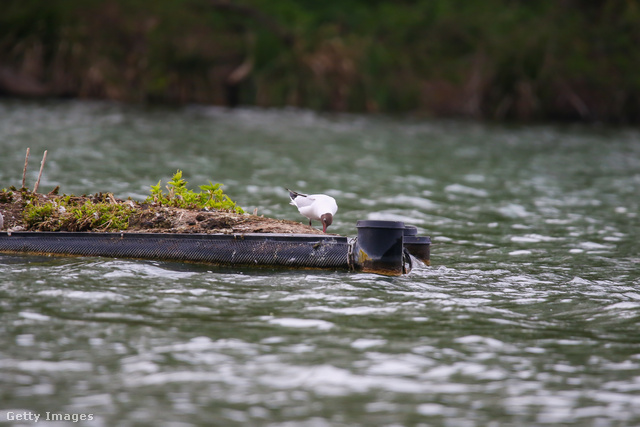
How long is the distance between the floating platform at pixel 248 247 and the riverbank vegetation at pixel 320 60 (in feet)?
102

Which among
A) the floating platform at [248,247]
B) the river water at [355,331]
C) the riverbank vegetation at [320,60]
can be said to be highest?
the riverbank vegetation at [320,60]

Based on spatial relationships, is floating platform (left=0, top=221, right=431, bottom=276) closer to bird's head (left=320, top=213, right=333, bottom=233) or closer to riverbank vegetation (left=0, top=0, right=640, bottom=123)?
bird's head (left=320, top=213, right=333, bottom=233)

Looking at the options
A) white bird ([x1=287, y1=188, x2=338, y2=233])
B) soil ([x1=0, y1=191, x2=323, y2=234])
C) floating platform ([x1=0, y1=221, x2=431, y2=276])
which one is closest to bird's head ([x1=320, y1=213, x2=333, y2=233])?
white bird ([x1=287, y1=188, x2=338, y2=233])

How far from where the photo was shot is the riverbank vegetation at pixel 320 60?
40.2m

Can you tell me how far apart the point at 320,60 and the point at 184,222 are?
107ft

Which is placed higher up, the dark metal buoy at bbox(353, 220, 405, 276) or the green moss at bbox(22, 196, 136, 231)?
the green moss at bbox(22, 196, 136, 231)

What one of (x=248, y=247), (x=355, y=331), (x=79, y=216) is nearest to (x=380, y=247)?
(x=248, y=247)

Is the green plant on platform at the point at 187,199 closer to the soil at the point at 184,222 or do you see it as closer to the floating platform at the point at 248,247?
the soil at the point at 184,222

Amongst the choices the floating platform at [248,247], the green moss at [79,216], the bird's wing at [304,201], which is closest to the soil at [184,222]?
the green moss at [79,216]

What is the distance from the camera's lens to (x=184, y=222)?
11.0 m

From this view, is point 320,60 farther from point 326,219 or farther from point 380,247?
point 380,247

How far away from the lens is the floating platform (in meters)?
10.1

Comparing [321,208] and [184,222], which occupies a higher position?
[321,208]

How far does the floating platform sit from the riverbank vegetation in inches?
1227
